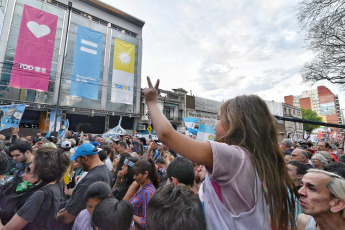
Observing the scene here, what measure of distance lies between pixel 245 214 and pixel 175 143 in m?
0.50

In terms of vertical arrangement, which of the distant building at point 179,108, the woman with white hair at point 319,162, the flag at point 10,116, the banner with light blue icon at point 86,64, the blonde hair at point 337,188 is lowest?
the woman with white hair at point 319,162

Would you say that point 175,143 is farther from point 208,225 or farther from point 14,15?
point 14,15

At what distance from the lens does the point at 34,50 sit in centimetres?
1828

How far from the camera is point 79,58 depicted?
20844 millimetres

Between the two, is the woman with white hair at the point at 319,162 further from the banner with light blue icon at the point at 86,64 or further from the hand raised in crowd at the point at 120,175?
the banner with light blue icon at the point at 86,64

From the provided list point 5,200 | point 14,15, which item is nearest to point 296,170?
point 5,200

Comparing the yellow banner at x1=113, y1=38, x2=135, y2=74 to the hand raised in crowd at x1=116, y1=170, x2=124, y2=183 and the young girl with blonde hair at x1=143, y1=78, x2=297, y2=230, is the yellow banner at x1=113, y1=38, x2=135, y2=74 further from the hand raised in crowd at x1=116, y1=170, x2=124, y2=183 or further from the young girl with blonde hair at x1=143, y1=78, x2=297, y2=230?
the young girl with blonde hair at x1=143, y1=78, x2=297, y2=230

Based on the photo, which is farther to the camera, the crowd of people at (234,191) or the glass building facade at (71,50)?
the glass building facade at (71,50)

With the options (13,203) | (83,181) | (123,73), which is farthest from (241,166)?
(123,73)

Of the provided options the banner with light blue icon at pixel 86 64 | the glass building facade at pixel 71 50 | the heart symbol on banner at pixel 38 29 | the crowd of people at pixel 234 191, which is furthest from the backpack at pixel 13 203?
the heart symbol on banner at pixel 38 29

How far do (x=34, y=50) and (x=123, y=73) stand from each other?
9259mm

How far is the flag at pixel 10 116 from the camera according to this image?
7.02 m

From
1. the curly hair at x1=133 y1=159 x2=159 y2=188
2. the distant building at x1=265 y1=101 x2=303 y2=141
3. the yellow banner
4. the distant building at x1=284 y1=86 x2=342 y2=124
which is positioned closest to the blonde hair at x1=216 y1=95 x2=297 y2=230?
the curly hair at x1=133 y1=159 x2=159 y2=188

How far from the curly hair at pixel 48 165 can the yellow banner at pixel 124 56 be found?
74.9 feet
